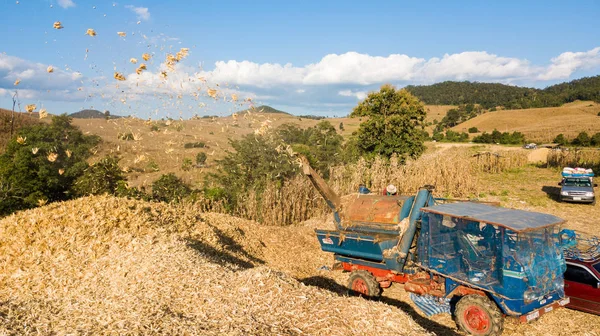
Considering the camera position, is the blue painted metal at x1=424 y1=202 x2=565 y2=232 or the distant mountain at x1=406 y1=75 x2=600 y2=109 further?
the distant mountain at x1=406 y1=75 x2=600 y2=109

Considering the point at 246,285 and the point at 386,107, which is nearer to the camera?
the point at 246,285

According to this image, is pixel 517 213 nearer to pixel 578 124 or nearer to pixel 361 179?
pixel 361 179

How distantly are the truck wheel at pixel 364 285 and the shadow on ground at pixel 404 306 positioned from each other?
176 millimetres

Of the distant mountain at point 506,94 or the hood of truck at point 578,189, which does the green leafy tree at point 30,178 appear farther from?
the distant mountain at point 506,94

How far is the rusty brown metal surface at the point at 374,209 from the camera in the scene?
25.2ft

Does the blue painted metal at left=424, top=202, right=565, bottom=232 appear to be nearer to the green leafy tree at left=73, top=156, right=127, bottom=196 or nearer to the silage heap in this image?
the silage heap

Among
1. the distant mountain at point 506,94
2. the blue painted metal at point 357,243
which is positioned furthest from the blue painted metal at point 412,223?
the distant mountain at point 506,94

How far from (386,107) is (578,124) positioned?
4923 cm

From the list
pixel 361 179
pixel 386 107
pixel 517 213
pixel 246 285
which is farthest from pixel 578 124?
pixel 246 285

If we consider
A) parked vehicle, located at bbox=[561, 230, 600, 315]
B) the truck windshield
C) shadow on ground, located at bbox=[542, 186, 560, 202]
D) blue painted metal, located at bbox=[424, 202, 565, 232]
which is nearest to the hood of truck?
the truck windshield

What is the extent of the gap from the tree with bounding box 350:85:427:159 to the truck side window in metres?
11.9

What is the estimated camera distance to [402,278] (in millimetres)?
7520

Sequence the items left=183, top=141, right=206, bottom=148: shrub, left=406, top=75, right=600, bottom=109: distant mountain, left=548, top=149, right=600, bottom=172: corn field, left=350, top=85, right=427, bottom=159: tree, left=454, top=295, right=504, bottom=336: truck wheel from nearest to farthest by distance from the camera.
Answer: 1. left=454, top=295, right=504, bottom=336: truck wheel
2. left=350, top=85, right=427, bottom=159: tree
3. left=548, top=149, right=600, bottom=172: corn field
4. left=183, top=141, right=206, bottom=148: shrub
5. left=406, top=75, right=600, bottom=109: distant mountain

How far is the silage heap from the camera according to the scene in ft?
15.7
